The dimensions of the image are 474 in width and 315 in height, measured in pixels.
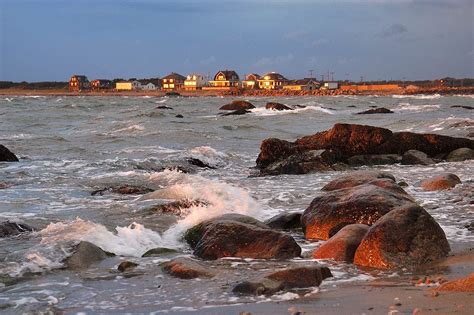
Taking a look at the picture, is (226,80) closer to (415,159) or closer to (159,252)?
(415,159)

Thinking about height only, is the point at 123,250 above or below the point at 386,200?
below

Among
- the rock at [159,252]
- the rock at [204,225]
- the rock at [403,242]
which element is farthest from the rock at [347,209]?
the rock at [159,252]

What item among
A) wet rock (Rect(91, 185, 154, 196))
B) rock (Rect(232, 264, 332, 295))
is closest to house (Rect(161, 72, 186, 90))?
wet rock (Rect(91, 185, 154, 196))

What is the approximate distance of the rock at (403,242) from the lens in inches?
246

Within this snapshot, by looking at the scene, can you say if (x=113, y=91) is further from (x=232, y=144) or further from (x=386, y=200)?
(x=386, y=200)

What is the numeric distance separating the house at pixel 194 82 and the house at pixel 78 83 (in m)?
27.0

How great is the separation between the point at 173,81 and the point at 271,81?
83.1ft

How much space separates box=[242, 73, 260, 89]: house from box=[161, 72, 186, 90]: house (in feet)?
52.5

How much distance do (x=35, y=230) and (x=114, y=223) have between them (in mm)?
1148

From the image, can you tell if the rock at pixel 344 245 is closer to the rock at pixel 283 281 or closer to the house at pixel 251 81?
the rock at pixel 283 281

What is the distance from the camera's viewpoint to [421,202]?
10.0 metres

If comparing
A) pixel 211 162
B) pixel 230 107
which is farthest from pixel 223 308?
pixel 230 107

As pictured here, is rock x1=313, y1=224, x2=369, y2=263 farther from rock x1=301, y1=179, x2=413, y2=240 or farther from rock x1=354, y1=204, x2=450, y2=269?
rock x1=301, y1=179, x2=413, y2=240

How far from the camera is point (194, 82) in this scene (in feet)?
494
